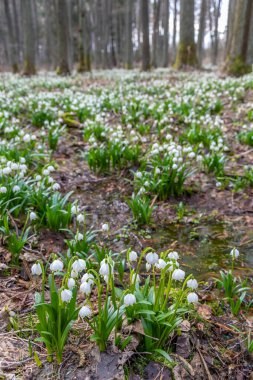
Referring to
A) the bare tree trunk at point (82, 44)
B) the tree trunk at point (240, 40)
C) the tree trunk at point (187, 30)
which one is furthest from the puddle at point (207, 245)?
the bare tree trunk at point (82, 44)

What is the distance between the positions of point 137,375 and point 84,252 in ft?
4.56

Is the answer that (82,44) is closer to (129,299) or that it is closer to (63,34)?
(63,34)

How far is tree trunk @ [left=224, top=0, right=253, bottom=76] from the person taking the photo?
476 inches

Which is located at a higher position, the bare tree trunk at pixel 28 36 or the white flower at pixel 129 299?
the bare tree trunk at pixel 28 36

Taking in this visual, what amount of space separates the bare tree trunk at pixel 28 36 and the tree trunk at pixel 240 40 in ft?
33.0

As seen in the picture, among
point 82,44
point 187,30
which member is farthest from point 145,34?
point 82,44

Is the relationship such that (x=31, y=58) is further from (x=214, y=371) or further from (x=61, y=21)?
(x=214, y=371)

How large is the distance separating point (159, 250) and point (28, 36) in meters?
17.2

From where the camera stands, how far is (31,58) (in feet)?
61.0

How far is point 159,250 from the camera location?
3.72 metres

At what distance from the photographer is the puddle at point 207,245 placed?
3.38 meters

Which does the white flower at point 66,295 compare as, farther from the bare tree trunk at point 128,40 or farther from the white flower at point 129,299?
the bare tree trunk at point 128,40

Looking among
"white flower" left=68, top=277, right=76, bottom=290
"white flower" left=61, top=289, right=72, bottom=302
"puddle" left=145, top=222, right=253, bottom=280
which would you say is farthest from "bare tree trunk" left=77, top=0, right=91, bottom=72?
"white flower" left=61, top=289, right=72, bottom=302

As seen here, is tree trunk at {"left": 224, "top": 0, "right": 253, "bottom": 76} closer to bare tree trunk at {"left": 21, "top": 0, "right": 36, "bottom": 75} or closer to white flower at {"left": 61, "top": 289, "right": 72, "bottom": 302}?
bare tree trunk at {"left": 21, "top": 0, "right": 36, "bottom": 75}
